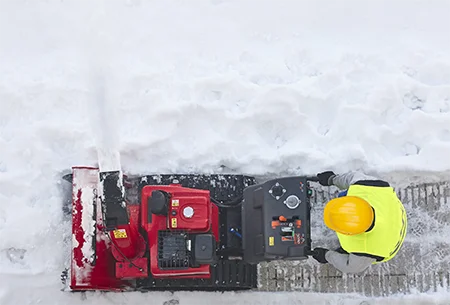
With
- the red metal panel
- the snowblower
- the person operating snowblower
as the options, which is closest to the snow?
the snowblower

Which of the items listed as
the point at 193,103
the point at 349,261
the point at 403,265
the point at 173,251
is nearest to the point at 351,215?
the point at 349,261

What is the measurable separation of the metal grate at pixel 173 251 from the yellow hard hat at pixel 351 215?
1307 millimetres

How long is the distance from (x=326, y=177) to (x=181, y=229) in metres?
1.58

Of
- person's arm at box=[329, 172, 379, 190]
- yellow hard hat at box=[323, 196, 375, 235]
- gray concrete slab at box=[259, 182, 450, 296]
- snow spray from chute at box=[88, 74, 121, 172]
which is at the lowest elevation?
gray concrete slab at box=[259, 182, 450, 296]

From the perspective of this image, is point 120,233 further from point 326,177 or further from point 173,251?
point 326,177

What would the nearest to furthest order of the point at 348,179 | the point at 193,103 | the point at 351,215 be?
the point at 351,215 → the point at 348,179 → the point at 193,103

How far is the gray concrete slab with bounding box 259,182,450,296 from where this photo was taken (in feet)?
19.6

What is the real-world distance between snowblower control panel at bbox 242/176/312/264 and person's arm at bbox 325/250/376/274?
25 cm

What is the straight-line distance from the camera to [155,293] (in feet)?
19.4

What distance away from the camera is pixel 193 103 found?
5.93 m

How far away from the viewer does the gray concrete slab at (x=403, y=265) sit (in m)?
5.98

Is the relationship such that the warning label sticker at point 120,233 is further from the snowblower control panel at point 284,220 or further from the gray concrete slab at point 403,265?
the gray concrete slab at point 403,265

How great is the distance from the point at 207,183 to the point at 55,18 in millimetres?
2512

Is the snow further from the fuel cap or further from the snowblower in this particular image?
the fuel cap
